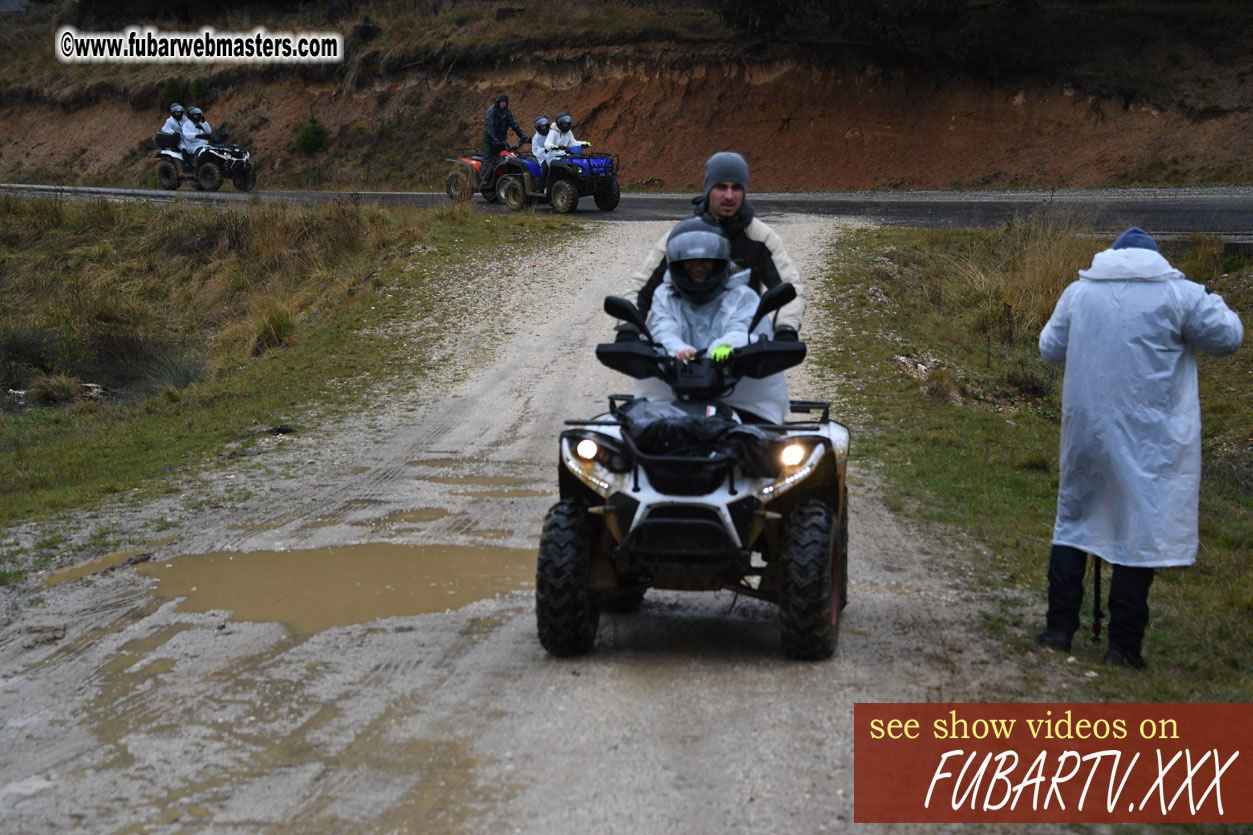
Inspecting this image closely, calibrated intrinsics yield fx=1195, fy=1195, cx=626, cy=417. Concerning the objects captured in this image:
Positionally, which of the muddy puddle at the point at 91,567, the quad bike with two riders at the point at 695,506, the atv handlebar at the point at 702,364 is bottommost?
the muddy puddle at the point at 91,567

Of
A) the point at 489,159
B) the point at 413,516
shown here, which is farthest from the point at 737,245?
the point at 489,159

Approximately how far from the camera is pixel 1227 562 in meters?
7.79

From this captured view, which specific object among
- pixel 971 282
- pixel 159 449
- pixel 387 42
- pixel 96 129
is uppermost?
pixel 387 42

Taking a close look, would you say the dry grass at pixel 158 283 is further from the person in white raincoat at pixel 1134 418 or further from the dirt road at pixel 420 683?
the person in white raincoat at pixel 1134 418

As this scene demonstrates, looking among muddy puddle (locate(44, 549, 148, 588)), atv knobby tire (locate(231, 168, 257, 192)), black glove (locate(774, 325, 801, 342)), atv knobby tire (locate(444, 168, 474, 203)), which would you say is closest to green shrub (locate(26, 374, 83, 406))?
muddy puddle (locate(44, 549, 148, 588))

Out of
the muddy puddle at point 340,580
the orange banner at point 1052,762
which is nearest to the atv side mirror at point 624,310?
the muddy puddle at point 340,580

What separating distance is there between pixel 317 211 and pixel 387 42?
23203 mm

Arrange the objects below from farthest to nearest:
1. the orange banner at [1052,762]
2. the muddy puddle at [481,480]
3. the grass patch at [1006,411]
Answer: the muddy puddle at [481,480], the grass patch at [1006,411], the orange banner at [1052,762]

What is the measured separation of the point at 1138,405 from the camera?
17.7 ft

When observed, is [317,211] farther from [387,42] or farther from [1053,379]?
[387,42]

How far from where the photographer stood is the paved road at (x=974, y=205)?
789 inches

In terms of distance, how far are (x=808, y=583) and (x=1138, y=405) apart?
173 cm

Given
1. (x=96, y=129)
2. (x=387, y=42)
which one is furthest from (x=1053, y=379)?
(x=96, y=129)

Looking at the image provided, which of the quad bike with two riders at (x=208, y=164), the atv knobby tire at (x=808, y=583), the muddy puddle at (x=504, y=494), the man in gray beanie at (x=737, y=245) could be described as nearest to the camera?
the atv knobby tire at (x=808, y=583)
